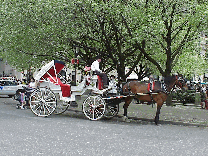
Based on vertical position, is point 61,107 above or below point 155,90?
below

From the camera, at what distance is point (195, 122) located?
13094 millimetres

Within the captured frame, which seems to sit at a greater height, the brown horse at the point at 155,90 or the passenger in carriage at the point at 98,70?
the passenger in carriage at the point at 98,70

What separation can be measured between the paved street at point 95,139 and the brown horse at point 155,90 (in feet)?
3.21

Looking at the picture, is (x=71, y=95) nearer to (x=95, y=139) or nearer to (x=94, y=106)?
(x=94, y=106)

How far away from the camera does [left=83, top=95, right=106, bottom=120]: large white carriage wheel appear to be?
12.9 meters

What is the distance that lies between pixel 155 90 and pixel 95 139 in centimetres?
436

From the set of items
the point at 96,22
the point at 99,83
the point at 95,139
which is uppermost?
the point at 96,22

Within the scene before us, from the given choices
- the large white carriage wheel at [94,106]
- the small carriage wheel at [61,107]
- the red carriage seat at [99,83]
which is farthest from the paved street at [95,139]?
the small carriage wheel at [61,107]

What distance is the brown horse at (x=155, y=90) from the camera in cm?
1262

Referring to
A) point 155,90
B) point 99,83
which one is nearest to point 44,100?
point 99,83

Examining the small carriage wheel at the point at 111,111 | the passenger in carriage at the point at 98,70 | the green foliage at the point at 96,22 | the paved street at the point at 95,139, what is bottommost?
the paved street at the point at 95,139

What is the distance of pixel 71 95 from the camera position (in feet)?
45.7

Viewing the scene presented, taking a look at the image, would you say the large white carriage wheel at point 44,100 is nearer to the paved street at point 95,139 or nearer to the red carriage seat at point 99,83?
the paved street at point 95,139

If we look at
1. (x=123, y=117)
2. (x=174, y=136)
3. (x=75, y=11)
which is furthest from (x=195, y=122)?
(x=75, y=11)
